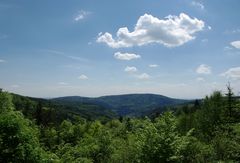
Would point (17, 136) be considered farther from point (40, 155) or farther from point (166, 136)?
point (166, 136)

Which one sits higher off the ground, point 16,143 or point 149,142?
point 16,143

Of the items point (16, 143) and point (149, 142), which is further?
point (149, 142)

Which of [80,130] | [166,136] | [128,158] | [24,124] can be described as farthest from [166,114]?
[80,130]

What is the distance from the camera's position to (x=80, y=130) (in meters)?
105

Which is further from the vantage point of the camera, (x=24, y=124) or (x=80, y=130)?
(x=80, y=130)

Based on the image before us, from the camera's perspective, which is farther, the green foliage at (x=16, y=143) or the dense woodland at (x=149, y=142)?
the dense woodland at (x=149, y=142)

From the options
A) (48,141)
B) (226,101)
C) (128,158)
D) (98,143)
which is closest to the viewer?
(128,158)

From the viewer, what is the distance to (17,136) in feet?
59.1

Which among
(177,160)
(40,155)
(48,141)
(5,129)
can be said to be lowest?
(48,141)

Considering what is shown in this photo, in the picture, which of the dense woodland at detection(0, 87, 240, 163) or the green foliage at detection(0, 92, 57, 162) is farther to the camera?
the dense woodland at detection(0, 87, 240, 163)

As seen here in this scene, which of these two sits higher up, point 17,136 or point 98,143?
point 17,136

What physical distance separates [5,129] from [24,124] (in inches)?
61.7

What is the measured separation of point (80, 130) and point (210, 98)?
48133 mm

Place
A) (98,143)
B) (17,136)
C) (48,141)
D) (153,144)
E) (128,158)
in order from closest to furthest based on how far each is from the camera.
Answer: (17,136) → (153,144) → (128,158) → (98,143) → (48,141)
